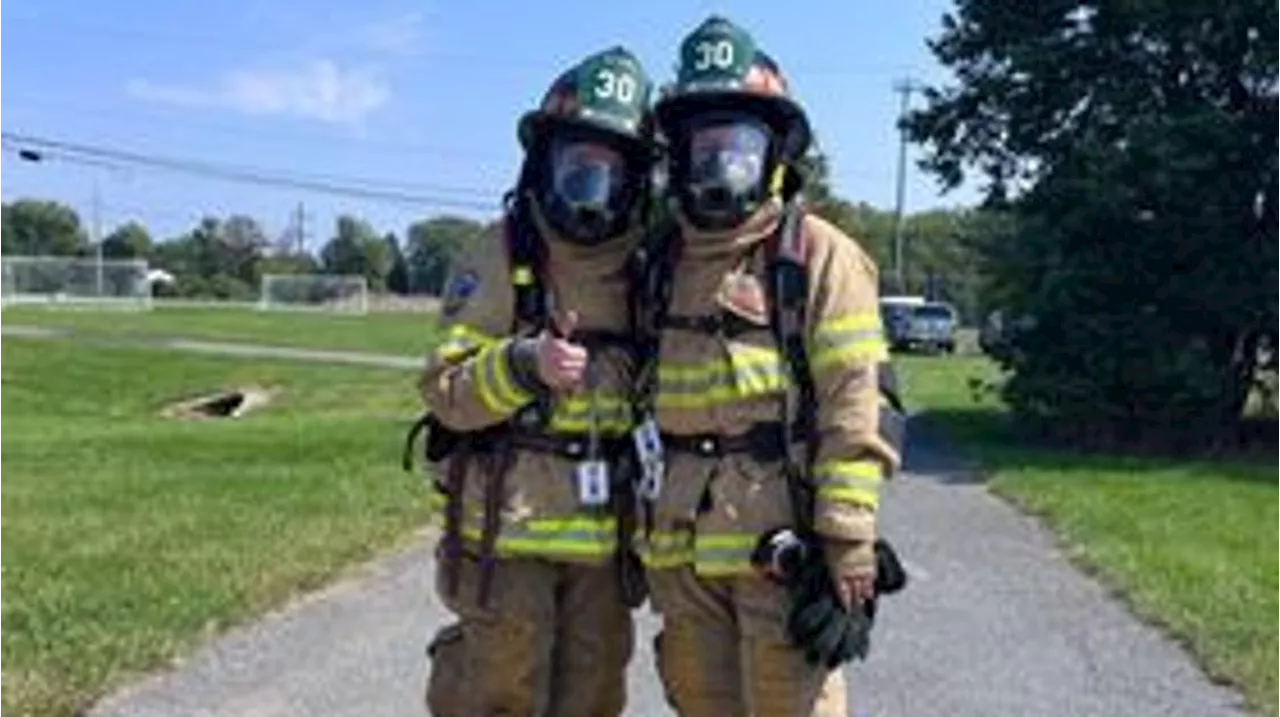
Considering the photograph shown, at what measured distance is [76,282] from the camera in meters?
73.9

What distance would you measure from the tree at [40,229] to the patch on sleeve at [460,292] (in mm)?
128541

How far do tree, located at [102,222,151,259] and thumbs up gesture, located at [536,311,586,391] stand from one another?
13092cm

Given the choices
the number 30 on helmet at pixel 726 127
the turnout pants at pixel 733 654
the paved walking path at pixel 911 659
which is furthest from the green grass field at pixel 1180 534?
the number 30 on helmet at pixel 726 127

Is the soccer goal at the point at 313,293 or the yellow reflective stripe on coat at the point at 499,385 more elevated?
the yellow reflective stripe on coat at the point at 499,385

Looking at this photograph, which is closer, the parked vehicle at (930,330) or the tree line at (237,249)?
the parked vehicle at (930,330)

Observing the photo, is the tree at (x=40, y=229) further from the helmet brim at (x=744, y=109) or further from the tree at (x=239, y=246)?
the helmet brim at (x=744, y=109)

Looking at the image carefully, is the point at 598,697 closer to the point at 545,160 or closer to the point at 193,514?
the point at 545,160

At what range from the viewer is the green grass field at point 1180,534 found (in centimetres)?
962

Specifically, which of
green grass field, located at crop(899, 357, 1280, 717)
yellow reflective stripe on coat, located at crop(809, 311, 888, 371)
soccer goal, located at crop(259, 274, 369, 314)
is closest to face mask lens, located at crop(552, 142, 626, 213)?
yellow reflective stripe on coat, located at crop(809, 311, 888, 371)

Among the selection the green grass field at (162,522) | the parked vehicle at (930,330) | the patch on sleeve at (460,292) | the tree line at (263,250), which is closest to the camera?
the patch on sleeve at (460,292)

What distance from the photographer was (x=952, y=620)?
10234mm

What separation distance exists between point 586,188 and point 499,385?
1.59 feet

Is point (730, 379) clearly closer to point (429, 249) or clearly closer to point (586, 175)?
point (586, 175)

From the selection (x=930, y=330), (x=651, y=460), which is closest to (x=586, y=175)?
(x=651, y=460)
